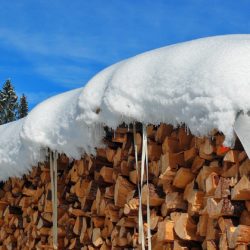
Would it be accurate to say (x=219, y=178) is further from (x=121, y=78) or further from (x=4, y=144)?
(x=4, y=144)

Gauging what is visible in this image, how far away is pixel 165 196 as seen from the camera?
3.11 metres

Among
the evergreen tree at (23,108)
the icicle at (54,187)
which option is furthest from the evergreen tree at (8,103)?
the icicle at (54,187)

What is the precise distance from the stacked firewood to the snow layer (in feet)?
0.41

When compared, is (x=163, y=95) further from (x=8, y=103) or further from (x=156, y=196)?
(x=8, y=103)

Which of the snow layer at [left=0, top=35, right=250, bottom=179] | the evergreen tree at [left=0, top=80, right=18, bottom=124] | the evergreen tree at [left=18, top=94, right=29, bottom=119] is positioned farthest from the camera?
the evergreen tree at [left=18, top=94, right=29, bottom=119]

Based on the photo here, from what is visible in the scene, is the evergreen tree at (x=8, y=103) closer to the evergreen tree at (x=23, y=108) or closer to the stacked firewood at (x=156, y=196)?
the evergreen tree at (x=23, y=108)

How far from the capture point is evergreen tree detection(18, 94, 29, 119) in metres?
28.2

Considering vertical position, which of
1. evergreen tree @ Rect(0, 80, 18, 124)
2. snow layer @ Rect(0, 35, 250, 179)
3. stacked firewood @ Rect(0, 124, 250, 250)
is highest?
evergreen tree @ Rect(0, 80, 18, 124)

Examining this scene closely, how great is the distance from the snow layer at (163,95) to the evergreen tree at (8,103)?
71.0 feet

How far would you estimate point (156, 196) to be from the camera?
3137mm

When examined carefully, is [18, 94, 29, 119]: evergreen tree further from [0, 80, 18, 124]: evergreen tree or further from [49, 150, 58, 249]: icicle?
[49, 150, 58, 249]: icicle

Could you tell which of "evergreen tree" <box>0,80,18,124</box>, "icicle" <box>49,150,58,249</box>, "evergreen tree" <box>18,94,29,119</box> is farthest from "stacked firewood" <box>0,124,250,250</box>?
"evergreen tree" <box>18,94,29,119</box>

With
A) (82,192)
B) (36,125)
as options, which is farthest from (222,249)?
(36,125)

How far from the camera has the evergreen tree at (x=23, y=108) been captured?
28250 millimetres
